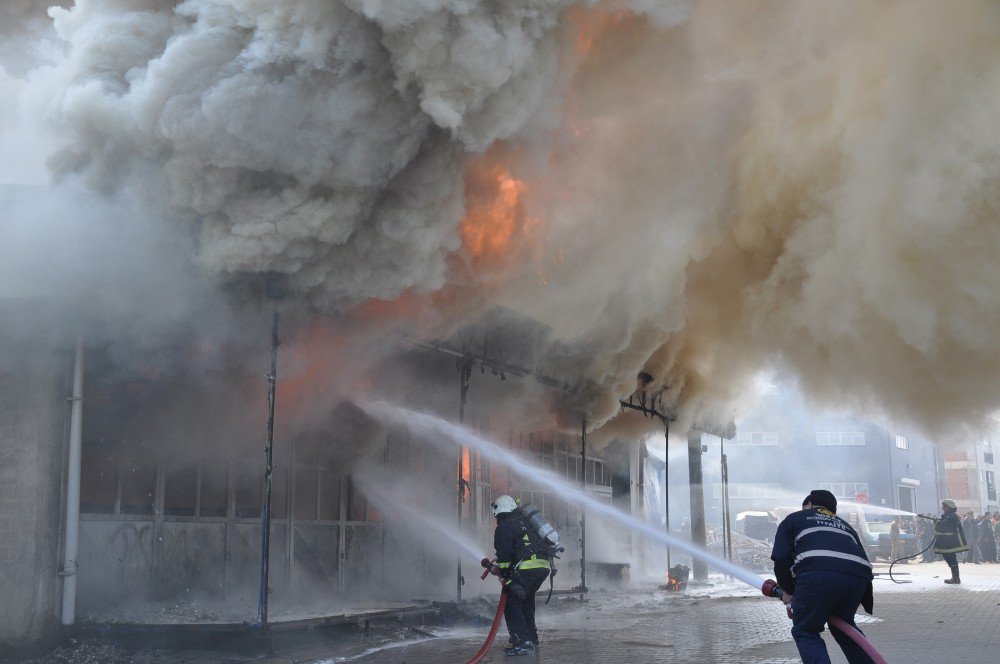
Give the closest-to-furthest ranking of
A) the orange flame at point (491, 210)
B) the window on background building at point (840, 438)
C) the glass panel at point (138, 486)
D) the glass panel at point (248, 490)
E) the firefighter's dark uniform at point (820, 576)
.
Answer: the firefighter's dark uniform at point (820, 576) → the glass panel at point (138, 486) → the orange flame at point (491, 210) → the glass panel at point (248, 490) → the window on background building at point (840, 438)

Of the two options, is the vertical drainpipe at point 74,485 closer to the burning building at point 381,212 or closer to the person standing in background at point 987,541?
the burning building at point 381,212

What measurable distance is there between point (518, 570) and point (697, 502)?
489 inches

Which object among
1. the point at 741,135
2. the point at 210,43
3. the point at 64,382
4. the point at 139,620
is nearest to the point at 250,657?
the point at 139,620

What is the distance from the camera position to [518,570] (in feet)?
27.7

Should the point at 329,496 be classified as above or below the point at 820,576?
above

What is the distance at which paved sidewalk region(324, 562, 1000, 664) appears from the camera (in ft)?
26.7

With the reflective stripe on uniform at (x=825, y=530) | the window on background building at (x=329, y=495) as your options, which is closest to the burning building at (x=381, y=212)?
the window on background building at (x=329, y=495)

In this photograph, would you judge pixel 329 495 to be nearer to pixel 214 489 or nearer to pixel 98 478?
pixel 214 489

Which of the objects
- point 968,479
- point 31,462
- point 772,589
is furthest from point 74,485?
point 968,479

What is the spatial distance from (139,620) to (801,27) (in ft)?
24.8

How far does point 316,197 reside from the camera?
8.31 meters

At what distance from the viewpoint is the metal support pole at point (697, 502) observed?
19.7 m

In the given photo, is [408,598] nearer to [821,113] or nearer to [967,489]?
[821,113]

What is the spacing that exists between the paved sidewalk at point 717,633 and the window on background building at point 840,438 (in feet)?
108
